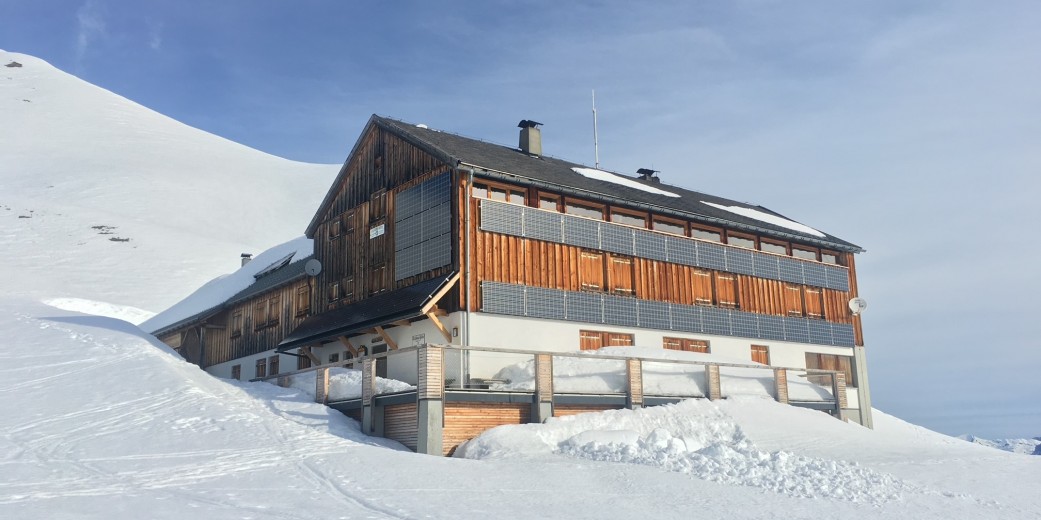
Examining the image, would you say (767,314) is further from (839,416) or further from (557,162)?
(557,162)

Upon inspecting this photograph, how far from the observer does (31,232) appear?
78.8 metres

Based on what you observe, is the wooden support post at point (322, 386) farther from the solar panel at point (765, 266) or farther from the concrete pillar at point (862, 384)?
the concrete pillar at point (862, 384)

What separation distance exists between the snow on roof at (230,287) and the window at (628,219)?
15659 millimetres

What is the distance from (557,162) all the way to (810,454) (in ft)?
56.3

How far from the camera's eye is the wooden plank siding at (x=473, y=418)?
20078 millimetres

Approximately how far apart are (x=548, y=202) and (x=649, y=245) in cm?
438

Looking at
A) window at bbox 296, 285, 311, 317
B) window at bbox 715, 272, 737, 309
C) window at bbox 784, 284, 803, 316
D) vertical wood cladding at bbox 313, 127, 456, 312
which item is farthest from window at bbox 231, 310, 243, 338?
window at bbox 784, 284, 803, 316

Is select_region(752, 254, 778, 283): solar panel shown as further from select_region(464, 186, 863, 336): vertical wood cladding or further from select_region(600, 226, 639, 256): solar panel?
select_region(600, 226, 639, 256): solar panel

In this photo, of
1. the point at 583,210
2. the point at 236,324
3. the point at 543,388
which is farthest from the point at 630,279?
the point at 236,324

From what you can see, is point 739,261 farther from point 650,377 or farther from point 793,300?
point 650,377

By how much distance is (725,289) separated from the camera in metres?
32.3

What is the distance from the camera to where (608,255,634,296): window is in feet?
94.5

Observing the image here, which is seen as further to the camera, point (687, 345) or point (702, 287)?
point (702, 287)

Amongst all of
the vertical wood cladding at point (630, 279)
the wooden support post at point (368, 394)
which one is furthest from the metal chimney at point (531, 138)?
the wooden support post at point (368, 394)
